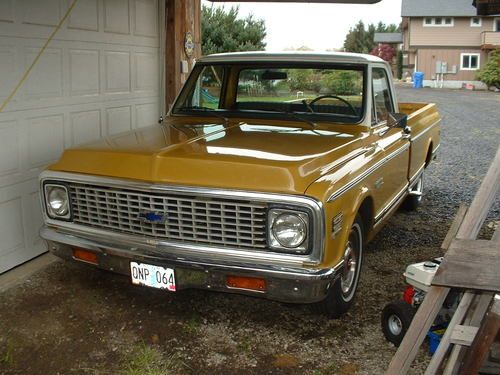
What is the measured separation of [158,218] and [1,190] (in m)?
1.77

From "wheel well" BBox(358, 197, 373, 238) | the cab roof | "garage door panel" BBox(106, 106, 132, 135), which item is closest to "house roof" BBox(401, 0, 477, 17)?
"garage door panel" BBox(106, 106, 132, 135)

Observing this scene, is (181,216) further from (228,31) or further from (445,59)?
(445,59)

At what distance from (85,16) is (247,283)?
3.35m

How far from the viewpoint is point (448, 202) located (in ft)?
23.6

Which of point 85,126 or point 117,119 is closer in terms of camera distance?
point 85,126

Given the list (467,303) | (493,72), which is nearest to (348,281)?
(467,303)

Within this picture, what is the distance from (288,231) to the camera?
10.5ft

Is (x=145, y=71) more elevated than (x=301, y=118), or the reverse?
(x=145, y=71)

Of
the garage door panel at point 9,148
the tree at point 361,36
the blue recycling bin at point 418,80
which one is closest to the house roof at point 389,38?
the tree at point 361,36

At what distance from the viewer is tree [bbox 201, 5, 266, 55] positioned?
1758 cm

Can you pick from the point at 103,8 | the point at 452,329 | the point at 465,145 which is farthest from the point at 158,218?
the point at 465,145

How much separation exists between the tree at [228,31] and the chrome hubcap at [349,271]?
46.8ft

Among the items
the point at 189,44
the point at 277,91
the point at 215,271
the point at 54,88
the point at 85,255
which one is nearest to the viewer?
the point at 215,271

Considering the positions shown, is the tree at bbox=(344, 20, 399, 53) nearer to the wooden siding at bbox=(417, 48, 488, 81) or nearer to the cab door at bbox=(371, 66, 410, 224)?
the wooden siding at bbox=(417, 48, 488, 81)
